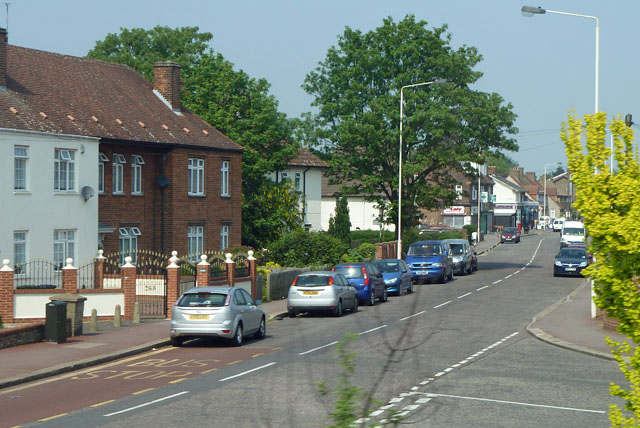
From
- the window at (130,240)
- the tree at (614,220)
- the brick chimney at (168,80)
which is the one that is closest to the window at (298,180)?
the brick chimney at (168,80)

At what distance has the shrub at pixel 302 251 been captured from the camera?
41969 millimetres

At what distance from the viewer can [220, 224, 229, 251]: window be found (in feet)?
146

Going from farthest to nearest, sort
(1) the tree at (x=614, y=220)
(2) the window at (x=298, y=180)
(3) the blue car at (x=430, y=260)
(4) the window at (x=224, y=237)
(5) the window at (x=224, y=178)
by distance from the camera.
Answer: (2) the window at (x=298, y=180)
(5) the window at (x=224, y=178)
(4) the window at (x=224, y=237)
(3) the blue car at (x=430, y=260)
(1) the tree at (x=614, y=220)

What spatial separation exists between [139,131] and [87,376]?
882 inches

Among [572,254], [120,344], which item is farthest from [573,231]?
[120,344]

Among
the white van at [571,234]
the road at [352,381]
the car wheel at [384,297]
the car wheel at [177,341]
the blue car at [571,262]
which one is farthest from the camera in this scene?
the white van at [571,234]

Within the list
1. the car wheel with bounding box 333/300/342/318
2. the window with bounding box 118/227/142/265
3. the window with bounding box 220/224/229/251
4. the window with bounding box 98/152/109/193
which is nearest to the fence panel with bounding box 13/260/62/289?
the window with bounding box 98/152/109/193

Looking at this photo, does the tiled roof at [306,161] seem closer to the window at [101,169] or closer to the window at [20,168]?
the window at [101,169]

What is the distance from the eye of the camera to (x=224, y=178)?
44969mm

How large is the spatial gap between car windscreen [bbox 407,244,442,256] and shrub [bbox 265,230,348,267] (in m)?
4.08

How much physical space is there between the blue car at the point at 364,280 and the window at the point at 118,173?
35.0 ft

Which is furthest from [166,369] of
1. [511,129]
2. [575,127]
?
[511,129]

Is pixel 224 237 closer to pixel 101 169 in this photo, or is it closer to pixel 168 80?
pixel 168 80

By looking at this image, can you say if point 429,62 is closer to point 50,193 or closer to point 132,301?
point 50,193
